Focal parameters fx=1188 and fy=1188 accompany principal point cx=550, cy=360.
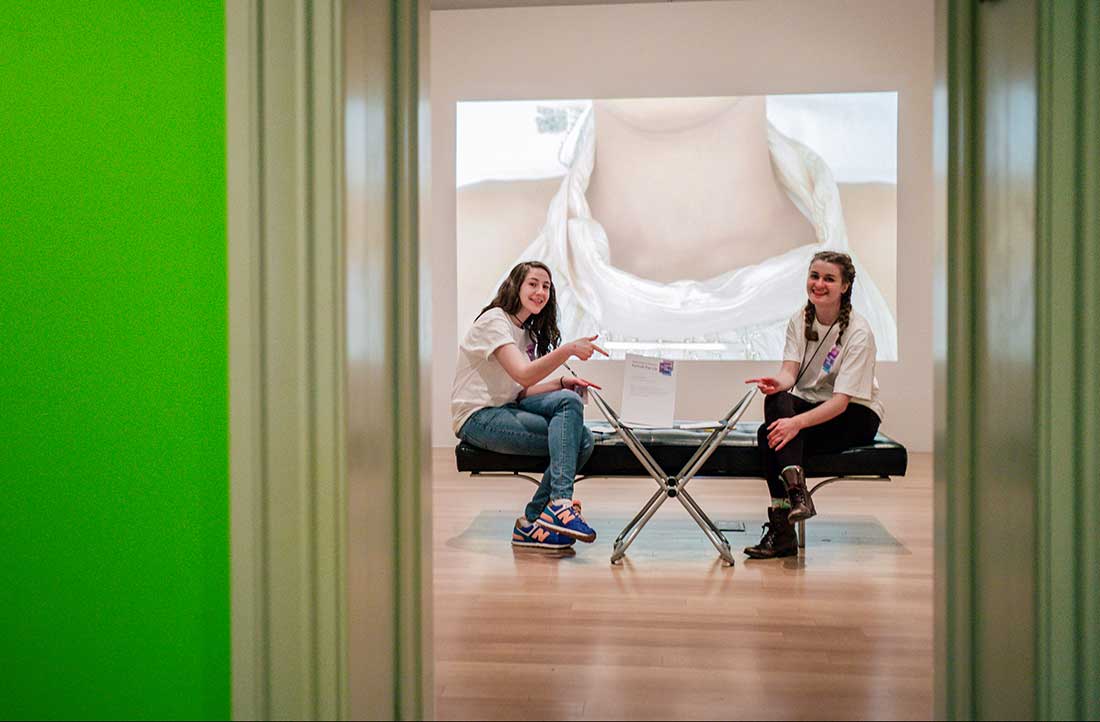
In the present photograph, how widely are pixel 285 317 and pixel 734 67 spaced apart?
695cm

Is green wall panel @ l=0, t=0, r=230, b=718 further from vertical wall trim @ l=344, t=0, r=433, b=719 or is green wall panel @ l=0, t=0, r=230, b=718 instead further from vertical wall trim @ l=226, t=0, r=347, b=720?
vertical wall trim @ l=344, t=0, r=433, b=719

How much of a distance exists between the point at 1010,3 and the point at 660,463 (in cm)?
308

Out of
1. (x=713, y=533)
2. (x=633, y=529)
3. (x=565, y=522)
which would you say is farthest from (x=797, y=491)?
(x=565, y=522)

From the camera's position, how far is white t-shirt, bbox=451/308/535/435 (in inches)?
195

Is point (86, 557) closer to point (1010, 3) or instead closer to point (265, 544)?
point (265, 544)

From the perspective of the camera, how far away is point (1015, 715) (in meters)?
2.13

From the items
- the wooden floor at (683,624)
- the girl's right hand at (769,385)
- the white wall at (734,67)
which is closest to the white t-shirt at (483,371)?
the wooden floor at (683,624)

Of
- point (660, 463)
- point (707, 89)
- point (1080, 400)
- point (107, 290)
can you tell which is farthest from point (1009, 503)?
point (707, 89)

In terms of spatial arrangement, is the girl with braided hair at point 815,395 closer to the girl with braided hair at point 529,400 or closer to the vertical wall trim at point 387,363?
the girl with braided hair at point 529,400

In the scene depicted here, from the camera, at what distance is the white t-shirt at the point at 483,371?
16.2 feet

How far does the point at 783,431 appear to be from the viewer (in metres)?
4.70

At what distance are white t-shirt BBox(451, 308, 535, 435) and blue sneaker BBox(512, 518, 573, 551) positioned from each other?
488 mm

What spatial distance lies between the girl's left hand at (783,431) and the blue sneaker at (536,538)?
91 cm

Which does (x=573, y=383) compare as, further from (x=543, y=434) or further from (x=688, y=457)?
(x=688, y=457)
